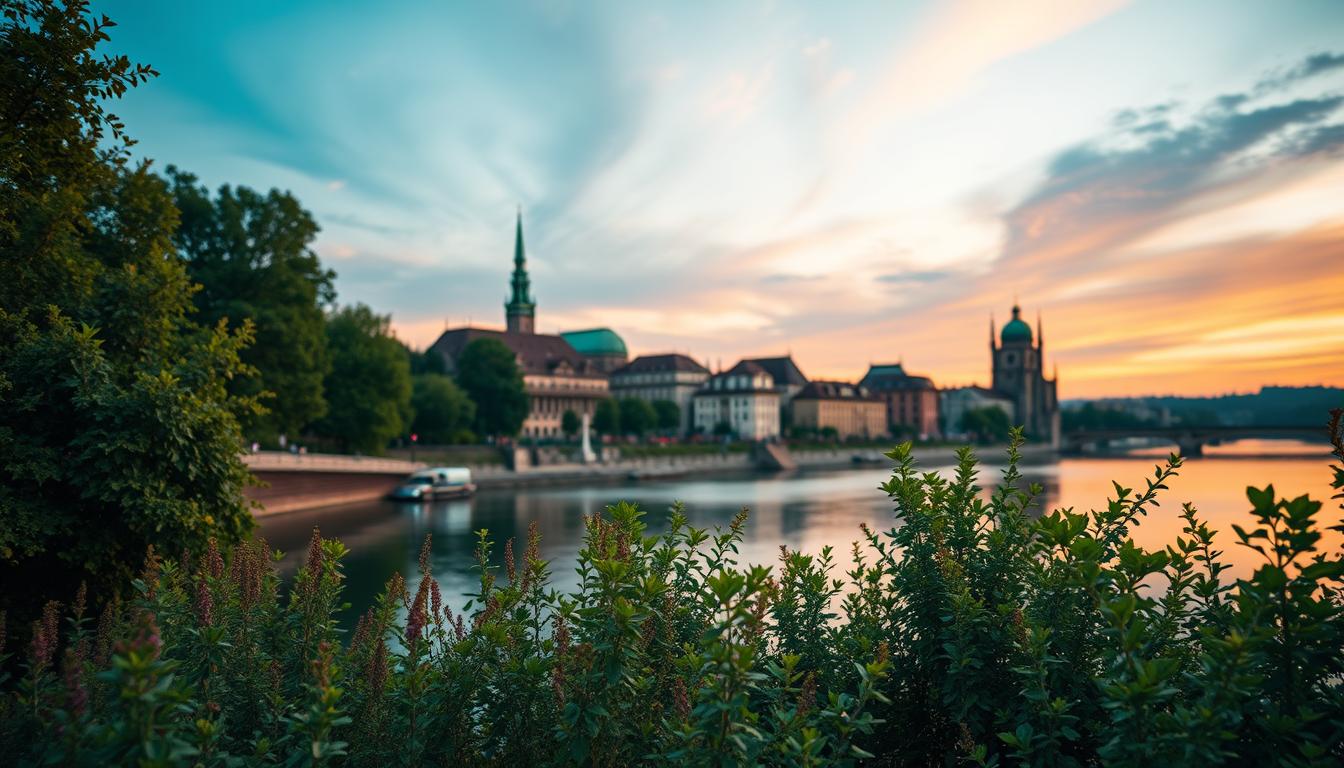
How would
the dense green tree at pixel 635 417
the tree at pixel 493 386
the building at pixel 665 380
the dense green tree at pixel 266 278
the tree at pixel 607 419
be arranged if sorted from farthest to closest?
the building at pixel 665 380, the dense green tree at pixel 635 417, the tree at pixel 607 419, the tree at pixel 493 386, the dense green tree at pixel 266 278

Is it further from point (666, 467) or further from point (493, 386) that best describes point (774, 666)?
point (666, 467)

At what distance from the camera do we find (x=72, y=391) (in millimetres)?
11391

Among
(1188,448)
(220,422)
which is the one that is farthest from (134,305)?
(1188,448)

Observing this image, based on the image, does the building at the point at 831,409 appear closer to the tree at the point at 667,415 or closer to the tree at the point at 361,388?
the tree at the point at 667,415

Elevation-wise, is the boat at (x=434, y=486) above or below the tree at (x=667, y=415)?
below

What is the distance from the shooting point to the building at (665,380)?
18012 centimetres

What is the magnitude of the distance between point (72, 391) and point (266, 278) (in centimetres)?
3209

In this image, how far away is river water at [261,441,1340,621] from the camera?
31.3 meters

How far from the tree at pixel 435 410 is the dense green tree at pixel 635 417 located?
48026 mm

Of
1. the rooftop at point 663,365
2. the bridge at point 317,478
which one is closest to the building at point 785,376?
the rooftop at point 663,365

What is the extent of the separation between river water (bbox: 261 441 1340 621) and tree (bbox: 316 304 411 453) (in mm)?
5297

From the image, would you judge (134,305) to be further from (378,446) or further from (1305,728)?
(378,446)

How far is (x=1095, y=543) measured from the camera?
17.7 feet

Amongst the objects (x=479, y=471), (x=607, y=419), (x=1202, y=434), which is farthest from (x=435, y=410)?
(x=1202, y=434)
